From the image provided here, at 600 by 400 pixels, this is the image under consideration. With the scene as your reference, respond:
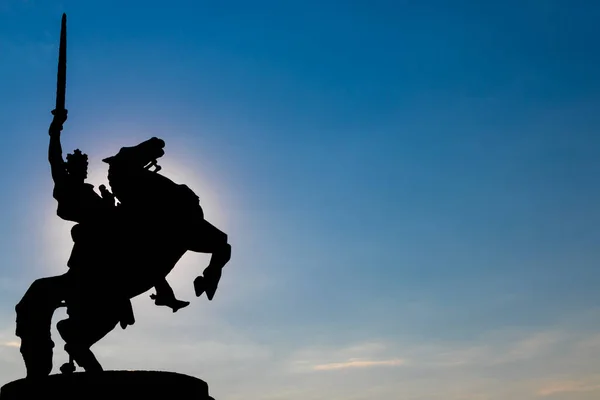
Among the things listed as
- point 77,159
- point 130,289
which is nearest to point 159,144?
point 77,159

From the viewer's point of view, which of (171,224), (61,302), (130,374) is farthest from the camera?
(171,224)

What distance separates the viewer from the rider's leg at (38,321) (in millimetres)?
8984

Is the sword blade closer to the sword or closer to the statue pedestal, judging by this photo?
the sword

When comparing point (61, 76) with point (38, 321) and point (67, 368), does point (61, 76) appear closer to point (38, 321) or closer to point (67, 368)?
point (38, 321)

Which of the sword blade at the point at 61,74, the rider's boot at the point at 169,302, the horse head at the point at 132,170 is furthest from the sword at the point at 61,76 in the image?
the rider's boot at the point at 169,302

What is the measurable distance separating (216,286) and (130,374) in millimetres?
1939

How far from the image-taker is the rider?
973 cm

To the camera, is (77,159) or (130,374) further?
(77,159)

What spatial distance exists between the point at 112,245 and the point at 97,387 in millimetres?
2016

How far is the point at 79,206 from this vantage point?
975 centimetres

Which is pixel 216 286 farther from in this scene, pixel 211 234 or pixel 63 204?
pixel 63 204

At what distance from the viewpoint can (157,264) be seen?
9.91 metres

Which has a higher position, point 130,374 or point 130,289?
point 130,289

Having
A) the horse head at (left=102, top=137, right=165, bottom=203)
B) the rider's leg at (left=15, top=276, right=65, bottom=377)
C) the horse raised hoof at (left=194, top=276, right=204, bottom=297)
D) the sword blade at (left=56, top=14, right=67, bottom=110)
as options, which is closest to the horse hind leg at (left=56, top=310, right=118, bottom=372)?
the rider's leg at (left=15, top=276, right=65, bottom=377)
